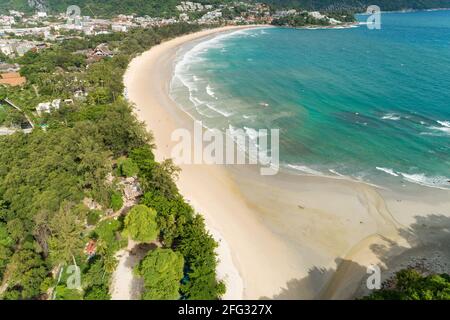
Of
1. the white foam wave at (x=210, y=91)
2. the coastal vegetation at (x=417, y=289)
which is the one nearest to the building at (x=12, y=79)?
the white foam wave at (x=210, y=91)

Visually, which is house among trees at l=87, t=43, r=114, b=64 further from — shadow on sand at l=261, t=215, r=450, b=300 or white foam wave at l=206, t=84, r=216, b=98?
shadow on sand at l=261, t=215, r=450, b=300

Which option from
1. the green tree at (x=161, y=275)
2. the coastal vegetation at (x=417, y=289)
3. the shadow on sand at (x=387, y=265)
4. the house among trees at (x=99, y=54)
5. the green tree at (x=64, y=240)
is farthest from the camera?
the house among trees at (x=99, y=54)

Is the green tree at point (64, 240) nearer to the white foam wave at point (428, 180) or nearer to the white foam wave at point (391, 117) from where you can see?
the white foam wave at point (428, 180)

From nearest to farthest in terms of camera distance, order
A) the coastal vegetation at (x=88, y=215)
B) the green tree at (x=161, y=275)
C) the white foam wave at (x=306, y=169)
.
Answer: the green tree at (x=161, y=275), the coastal vegetation at (x=88, y=215), the white foam wave at (x=306, y=169)

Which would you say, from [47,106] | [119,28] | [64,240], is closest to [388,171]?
[64,240]

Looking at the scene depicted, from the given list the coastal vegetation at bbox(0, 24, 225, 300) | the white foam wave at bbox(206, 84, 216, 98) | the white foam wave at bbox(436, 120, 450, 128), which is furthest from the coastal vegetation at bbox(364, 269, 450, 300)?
the white foam wave at bbox(206, 84, 216, 98)

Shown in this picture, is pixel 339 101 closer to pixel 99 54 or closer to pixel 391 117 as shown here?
pixel 391 117
